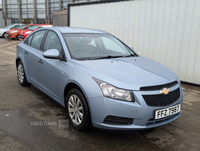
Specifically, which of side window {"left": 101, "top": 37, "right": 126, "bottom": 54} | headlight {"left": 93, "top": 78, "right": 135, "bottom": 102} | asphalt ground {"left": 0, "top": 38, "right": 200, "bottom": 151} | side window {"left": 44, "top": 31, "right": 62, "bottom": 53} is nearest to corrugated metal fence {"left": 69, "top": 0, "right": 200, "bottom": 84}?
asphalt ground {"left": 0, "top": 38, "right": 200, "bottom": 151}

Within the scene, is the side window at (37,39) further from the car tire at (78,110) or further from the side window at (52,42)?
the car tire at (78,110)

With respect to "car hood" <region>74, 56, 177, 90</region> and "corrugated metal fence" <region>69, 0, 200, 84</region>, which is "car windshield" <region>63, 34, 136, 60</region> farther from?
"corrugated metal fence" <region>69, 0, 200, 84</region>

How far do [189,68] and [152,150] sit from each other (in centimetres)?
416

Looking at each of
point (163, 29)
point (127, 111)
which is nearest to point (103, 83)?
point (127, 111)

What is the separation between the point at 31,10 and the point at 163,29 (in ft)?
107

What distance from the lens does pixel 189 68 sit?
6156 mm

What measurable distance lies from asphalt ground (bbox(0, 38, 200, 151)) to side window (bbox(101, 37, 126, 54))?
1529mm

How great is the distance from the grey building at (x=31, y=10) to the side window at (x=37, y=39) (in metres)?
27.9

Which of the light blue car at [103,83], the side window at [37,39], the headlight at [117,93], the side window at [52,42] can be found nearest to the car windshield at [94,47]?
the light blue car at [103,83]

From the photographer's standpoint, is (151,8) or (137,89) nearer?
(137,89)

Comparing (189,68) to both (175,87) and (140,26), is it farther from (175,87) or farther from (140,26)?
(175,87)

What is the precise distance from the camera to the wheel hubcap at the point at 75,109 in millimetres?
2977

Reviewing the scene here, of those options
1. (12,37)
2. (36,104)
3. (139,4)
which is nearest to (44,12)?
(12,37)

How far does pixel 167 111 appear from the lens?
2770mm
